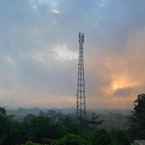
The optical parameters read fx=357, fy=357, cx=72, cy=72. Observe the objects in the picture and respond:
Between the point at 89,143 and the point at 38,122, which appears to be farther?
the point at 38,122

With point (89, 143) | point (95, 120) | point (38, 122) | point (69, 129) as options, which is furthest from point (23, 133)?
point (95, 120)

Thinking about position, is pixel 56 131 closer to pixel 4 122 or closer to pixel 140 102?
pixel 4 122

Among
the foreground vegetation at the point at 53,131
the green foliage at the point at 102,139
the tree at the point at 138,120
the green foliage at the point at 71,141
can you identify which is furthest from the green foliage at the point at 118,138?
the tree at the point at 138,120

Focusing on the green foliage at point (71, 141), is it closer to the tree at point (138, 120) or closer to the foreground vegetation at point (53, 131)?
the foreground vegetation at point (53, 131)

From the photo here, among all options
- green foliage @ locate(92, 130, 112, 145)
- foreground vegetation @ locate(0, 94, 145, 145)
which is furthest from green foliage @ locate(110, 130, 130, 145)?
green foliage @ locate(92, 130, 112, 145)

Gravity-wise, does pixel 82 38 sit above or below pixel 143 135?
above

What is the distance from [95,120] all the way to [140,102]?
10536 millimetres

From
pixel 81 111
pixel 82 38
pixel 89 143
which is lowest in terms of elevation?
pixel 89 143

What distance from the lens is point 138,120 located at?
130 ft

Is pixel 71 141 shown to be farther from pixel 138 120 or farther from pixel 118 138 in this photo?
pixel 138 120

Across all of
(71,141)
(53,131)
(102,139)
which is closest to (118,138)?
(102,139)

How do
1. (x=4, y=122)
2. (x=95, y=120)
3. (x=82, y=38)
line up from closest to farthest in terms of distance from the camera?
(x=82, y=38), (x=4, y=122), (x=95, y=120)

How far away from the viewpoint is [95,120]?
4953 cm

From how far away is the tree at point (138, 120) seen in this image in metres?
39.4
